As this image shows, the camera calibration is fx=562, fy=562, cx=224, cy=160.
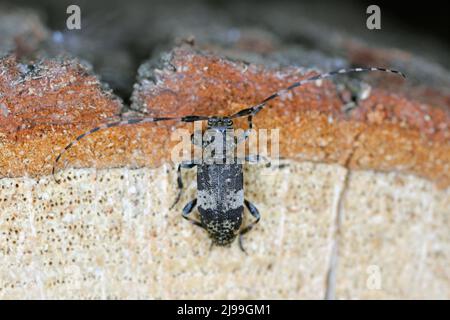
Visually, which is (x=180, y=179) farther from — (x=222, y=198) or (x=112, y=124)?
(x=112, y=124)

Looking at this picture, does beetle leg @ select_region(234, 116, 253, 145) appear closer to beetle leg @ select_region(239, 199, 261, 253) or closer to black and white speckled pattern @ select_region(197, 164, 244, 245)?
black and white speckled pattern @ select_region(197, 164, 244, 245)

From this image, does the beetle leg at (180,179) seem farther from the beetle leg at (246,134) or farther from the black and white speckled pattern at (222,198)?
the beetle leg at (246,134)

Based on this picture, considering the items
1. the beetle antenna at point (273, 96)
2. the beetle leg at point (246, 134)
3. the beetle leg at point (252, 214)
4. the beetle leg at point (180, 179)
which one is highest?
the beetle antenna at point (273, 96)

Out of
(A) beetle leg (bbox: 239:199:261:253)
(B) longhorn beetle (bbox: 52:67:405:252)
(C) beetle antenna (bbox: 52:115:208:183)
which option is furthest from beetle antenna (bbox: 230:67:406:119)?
(A) beetle leg (bbox: 239:199:261:253)

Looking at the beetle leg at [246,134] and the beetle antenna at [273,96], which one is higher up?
the beetle antenna at [273,96]

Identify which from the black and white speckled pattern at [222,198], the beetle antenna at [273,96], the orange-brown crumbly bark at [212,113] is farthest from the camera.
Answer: the black and white speckled pattern at [222,198]

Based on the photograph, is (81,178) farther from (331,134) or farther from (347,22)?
(347,22)

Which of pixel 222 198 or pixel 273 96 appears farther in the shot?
pixel 222 198

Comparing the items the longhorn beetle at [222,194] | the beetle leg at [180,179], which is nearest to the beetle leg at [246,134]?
the longhorn beetle at [222,194]

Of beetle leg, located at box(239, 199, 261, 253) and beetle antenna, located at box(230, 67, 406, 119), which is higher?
beetle antenna, located at box(230, 67, 406, 119)

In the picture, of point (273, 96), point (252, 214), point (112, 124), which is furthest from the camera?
point (252, 214)

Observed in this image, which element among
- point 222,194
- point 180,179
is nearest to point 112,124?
point 180,179
